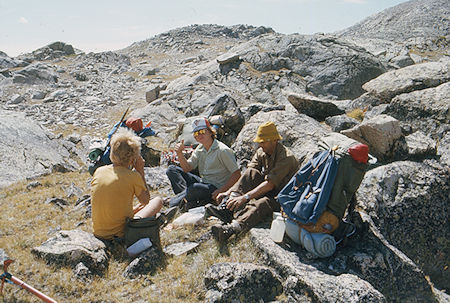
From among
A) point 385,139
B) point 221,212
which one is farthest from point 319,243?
point 385,139

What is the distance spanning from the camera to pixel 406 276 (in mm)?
5371

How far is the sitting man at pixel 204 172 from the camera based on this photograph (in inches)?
293

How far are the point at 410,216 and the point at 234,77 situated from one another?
53.8 feet

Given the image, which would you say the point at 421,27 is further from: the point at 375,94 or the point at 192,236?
the point at 192,236

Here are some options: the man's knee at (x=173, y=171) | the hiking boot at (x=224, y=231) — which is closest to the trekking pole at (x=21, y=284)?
the hiking boot at (x=224, y=231)

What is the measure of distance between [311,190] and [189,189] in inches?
121

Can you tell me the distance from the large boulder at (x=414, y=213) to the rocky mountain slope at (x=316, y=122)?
0.08ft

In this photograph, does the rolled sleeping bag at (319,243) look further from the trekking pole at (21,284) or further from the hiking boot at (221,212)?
the trekking pole at (21,284)

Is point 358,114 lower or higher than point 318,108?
lower

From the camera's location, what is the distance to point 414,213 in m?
7.17

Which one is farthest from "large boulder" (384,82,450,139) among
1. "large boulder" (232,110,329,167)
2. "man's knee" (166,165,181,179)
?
"man's knee" (166,165,181,179)

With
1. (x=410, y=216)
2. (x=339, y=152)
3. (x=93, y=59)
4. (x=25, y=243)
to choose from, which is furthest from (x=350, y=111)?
(x=93, y=59)

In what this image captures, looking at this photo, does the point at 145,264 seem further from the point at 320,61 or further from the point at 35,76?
the point at 35,76

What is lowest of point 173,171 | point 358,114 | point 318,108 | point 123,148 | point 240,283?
point 240,283
